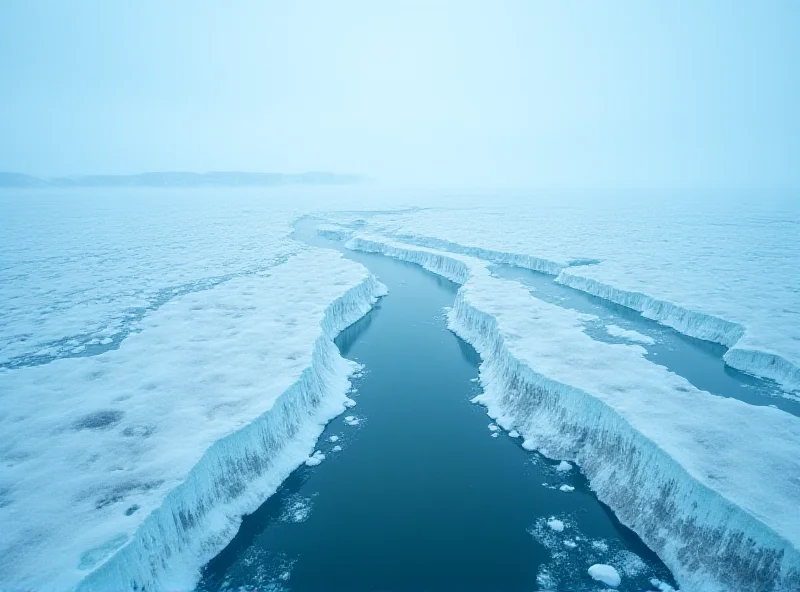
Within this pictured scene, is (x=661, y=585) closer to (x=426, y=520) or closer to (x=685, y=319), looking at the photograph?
(x=426, y=520)

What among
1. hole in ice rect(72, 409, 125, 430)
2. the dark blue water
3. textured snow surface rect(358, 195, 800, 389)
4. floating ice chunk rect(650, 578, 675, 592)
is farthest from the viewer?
textured snow surface rect(358, 195, 800, 389)

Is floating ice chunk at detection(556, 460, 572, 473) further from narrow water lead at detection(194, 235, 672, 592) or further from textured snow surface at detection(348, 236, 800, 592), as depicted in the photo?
textured snow surface at detection(348, 236, 800, 592)

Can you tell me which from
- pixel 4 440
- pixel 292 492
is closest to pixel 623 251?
pixel 292 492

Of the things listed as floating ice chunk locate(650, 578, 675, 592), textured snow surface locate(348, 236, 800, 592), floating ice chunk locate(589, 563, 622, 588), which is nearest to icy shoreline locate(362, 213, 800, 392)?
textured snow surface locate(348, 236, 800, 592)

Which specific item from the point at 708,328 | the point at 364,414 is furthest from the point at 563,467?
the point at 708,328

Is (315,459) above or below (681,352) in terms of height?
below
